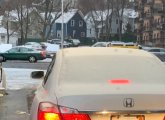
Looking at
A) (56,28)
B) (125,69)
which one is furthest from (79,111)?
(56,28)

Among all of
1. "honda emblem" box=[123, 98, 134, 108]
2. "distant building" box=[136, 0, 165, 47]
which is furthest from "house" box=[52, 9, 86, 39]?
"honda emblem" box=[123, 98, 134, 108]

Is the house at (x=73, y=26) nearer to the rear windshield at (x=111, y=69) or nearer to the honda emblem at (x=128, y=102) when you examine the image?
the rear windshield at (x=111, y=69)

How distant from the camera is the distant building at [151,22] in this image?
85.9m

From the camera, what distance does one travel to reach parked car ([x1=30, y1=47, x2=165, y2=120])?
5.16 m

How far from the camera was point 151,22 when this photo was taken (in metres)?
93.9

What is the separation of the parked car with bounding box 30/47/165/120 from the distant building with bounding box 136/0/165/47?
7621 cm

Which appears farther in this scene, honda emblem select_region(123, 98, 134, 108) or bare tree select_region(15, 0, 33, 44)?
bare tree select_region(15, 0, 33, 44)

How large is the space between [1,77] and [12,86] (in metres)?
2.16

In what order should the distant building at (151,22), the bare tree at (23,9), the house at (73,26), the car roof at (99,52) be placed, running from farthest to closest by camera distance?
the house at (73,26)
the distant building at (151,22)
the bare tree at (23,9)
the car roof at (99,52)

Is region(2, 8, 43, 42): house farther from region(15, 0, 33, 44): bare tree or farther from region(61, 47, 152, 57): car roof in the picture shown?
region(61, 47, 152, 57): car roof

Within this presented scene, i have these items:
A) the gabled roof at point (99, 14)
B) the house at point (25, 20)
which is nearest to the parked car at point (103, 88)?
the house at point (25, 20)

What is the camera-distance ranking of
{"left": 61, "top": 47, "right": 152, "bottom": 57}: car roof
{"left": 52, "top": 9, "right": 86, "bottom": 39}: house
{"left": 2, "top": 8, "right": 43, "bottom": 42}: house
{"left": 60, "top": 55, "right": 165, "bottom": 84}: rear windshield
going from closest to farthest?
{"left": 60, "top": 55, "right": 165, "bottom": 84}: rear windshield, {"left": 61, "top": 47, "right": 152, "bottom": 57}: car roof, {"left": 2, "top": 8, "right": 43, "bottom": 42}: house, {"left": 52, "top": 9, "right": 86, "bottom": 39}: house

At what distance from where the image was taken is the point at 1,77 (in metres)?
16.5

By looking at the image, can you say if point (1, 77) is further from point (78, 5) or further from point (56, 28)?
point (56, 28)
